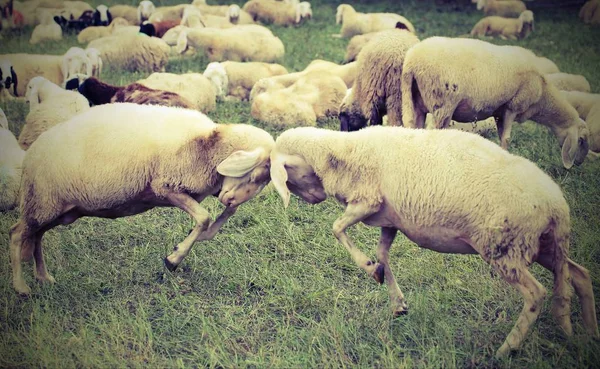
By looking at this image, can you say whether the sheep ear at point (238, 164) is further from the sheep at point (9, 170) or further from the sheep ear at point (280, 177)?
the sheep at point (9, 170)

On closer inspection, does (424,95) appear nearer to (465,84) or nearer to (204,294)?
(465,84)

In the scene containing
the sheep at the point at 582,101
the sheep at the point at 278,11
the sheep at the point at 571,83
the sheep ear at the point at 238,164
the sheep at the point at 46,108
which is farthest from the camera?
the sheep at the point at 278,11

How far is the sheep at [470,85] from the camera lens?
5832 mm

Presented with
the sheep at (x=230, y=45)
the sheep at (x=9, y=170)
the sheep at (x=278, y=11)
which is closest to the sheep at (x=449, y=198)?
the sheep at (x=9, y=170)

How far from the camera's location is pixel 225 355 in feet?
12.3

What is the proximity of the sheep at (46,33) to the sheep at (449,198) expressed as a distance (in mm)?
10765

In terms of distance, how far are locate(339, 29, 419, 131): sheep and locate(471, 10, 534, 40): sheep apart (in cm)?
859

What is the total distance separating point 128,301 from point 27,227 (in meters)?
Result: 0.86

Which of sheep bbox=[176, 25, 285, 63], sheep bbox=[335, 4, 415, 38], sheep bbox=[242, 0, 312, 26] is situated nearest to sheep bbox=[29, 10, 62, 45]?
sheep bbox=[176, 25, 285, 63]

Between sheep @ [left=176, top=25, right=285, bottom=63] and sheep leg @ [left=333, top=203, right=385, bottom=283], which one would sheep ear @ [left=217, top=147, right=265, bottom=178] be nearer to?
sheep leg @ [left=333, top=203, right=385, bottom=283]

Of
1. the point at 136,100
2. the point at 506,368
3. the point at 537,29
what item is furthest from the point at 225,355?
the point at 537,29

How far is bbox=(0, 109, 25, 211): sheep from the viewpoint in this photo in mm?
5762

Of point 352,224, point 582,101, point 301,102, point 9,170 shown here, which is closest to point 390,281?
point 352,224

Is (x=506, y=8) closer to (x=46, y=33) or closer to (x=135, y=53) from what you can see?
(x=135, y=53)
